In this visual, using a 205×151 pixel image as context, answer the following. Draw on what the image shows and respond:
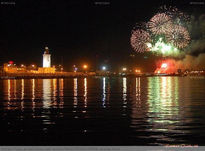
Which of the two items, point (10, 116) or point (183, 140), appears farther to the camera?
point (10, 116)

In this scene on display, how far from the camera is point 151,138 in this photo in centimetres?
1442

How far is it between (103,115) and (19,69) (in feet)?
461

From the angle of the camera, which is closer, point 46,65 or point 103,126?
point 103,126

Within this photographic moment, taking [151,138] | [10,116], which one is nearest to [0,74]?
[10,116]

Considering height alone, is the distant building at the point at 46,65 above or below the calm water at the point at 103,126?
above

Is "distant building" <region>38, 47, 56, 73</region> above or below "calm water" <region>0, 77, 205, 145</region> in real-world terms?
above

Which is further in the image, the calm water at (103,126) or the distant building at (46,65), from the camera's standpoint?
the distant building at (46,65)

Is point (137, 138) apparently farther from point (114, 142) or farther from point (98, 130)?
point (98, 130)

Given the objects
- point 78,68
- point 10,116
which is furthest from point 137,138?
point 78,68

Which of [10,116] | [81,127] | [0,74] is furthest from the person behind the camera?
[0,74]

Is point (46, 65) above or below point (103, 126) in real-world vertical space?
above

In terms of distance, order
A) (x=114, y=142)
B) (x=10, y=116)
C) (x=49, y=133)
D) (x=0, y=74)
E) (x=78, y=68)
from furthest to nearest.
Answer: (x=78, y=68)
(x=0, y=74)
(x=10, y=116)
(x=49, y=133)
(x=114, y=142)

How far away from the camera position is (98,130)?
634 inches

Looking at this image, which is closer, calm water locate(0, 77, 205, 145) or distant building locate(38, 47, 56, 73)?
calm water locate(0, 77, 205, 145)
